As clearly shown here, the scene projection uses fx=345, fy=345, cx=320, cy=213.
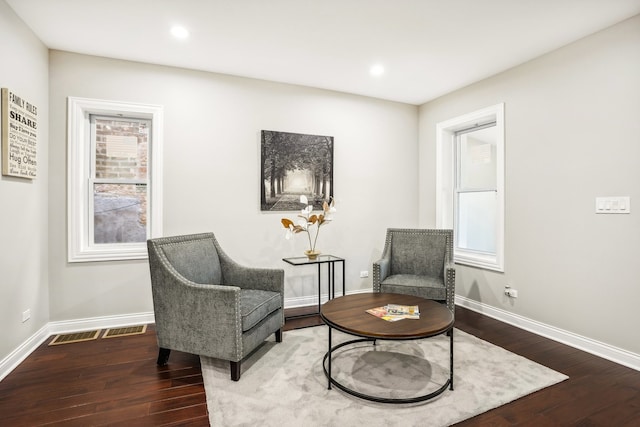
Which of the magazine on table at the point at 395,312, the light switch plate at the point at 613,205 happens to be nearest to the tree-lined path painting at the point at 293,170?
the magazine on table at the point at 395,312

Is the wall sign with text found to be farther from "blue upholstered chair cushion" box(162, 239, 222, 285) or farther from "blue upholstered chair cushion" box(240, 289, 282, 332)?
"blue upholstered chair cushion" box(240, 289, 282, 332)

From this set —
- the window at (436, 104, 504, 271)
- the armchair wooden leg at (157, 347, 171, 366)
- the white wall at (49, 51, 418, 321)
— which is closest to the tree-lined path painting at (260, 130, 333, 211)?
the white wall at (49, 51, 418, 321)

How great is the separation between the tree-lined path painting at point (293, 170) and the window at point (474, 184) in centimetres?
151

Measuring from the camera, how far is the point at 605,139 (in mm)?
2736

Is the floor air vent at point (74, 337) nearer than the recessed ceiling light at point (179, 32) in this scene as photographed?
No

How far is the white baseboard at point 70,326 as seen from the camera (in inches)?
103

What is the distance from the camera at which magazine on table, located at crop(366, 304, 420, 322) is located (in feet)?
7.41

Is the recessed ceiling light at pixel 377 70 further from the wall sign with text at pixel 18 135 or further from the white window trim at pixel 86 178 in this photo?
the wall sign with text at pixel 18 135

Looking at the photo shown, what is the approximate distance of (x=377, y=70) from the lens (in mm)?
3568

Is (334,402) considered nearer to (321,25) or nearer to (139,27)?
(321,25)

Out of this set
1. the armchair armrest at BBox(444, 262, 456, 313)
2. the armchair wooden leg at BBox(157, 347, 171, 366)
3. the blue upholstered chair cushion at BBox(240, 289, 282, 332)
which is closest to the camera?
the blue upholstered chair cushion at BBox(240, 289, 282, 332)

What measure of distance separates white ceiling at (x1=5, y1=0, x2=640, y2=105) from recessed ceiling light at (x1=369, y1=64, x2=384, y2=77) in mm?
50

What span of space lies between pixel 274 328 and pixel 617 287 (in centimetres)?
269

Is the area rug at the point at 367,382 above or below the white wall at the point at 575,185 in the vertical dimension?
below
